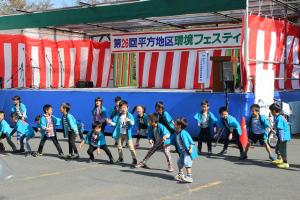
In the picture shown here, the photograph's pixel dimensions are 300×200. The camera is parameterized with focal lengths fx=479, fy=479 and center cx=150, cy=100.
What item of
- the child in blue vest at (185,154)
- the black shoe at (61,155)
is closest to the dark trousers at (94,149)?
the black shoe at (61,155)

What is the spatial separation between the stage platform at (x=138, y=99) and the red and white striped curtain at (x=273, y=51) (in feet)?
2.13

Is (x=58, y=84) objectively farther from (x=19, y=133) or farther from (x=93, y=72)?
(x=19, y=133)

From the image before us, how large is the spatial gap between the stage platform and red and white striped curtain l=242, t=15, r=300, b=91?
25.6 inches

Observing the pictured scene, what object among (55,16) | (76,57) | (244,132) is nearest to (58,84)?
(76,57)

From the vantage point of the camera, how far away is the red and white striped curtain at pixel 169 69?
62.3 feet

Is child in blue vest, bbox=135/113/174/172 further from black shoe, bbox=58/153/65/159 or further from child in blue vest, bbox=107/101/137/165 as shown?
black shoe, bbox=58/153/65/159

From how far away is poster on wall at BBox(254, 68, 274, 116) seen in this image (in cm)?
1310

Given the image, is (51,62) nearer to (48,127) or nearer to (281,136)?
(48,127)

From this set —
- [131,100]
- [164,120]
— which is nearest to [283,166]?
[164,120]

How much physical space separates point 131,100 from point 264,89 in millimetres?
4306

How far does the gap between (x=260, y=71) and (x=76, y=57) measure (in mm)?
10922

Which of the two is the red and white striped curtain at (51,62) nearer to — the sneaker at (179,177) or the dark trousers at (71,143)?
the dark trousers at (71,143)

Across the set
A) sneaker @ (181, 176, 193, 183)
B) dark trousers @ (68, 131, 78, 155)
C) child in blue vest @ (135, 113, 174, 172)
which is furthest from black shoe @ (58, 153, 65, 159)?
sneaker @ (181, 176, 193, 183)

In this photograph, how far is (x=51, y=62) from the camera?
71.4ft
